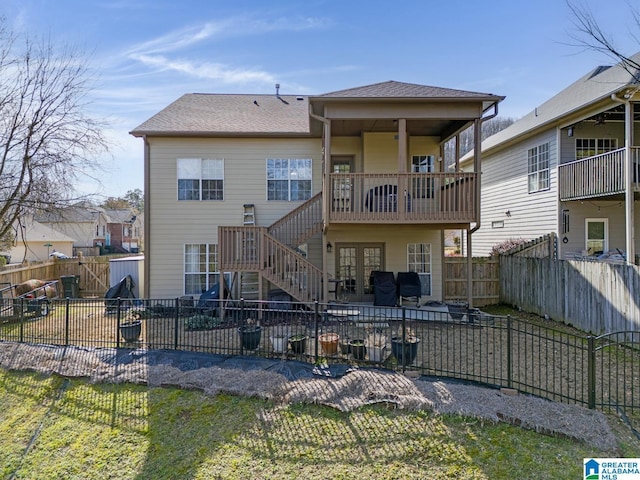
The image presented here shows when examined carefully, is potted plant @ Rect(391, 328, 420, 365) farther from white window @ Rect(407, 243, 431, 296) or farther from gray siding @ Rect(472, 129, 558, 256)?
gray siding @ Rect(472, 129, 558, 256)

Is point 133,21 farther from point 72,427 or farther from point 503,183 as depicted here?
point 503,183

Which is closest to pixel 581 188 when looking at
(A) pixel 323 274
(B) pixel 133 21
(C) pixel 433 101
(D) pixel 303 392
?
(C) pixel 433 101

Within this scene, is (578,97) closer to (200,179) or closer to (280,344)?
(280,344)

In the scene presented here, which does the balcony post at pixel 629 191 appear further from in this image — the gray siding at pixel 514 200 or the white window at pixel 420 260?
the white window at pixel 420 260

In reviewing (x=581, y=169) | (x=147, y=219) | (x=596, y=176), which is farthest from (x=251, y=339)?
(x=581, y=169)

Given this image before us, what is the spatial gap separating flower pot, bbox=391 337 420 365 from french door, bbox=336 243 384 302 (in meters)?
5.14

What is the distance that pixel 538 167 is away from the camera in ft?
44.1

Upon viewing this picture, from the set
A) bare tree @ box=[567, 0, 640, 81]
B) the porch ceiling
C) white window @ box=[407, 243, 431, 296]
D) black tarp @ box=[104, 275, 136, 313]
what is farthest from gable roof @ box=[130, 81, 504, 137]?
black tarp @ box=[104, 275, 136, 313]

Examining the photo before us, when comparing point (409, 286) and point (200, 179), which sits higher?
point (200, 179)

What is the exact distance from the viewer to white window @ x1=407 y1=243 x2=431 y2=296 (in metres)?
11.6

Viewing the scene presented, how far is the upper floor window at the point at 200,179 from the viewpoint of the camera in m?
11.5

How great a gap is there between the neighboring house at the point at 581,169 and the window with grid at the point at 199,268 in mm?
11997

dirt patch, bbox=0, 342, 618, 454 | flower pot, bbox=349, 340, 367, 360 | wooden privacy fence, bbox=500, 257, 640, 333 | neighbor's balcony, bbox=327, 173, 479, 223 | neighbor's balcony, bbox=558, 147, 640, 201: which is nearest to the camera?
dirt patch, bbox=0, 342, 618, 454

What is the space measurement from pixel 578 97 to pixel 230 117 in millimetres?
11944
